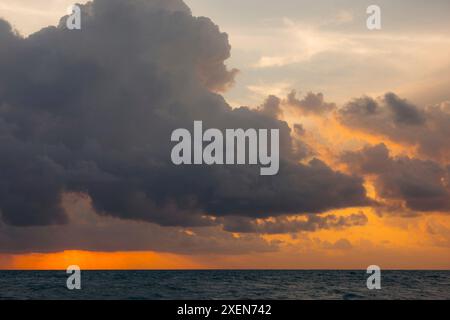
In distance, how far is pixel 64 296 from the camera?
7388 cm
